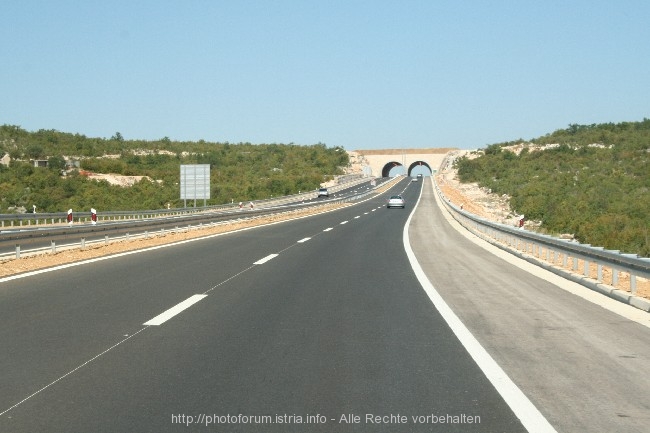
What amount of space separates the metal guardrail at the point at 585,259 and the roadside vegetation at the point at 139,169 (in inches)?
2014

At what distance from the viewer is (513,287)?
40.5ft

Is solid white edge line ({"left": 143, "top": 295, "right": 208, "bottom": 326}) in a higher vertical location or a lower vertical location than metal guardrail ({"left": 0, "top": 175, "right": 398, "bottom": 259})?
higher

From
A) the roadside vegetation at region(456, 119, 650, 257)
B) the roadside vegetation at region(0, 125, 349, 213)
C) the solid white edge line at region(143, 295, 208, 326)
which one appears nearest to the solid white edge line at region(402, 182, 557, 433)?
the solid white edge line at region(143, 295, 208, 326)

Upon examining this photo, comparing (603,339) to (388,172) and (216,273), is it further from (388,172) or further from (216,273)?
(388,172)

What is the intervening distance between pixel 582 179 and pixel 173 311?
69.6 meters

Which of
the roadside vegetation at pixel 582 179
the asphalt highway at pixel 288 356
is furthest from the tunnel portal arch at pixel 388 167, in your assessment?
the asphalt highway at pixel 288 356

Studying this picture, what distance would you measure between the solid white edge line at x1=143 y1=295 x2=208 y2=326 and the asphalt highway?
0.13 feet

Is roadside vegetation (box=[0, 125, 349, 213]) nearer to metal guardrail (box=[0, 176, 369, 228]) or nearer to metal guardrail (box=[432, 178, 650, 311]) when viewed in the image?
metal guardrail (box=[0, 176, 369, 228])

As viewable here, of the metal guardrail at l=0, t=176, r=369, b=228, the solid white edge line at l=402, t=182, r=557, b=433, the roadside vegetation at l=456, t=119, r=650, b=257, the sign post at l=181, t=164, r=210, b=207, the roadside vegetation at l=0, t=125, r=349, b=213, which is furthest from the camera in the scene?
the roadside vegetation at l=0, t=125, r=349, b=213

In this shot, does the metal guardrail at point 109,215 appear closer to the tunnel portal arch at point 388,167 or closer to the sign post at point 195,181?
the sign post at point 195,181

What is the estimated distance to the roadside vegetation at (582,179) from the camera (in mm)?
39031

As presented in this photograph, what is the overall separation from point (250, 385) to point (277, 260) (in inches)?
458

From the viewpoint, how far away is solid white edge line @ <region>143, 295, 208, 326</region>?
8570 millimetres

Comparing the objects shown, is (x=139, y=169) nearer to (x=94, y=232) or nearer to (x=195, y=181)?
(x=195, y=181)
